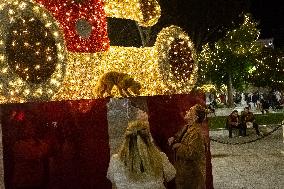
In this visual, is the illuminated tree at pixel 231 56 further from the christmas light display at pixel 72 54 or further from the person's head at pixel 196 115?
the person's head at pixel 196 115

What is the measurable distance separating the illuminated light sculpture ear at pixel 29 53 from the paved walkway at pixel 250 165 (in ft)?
15.5

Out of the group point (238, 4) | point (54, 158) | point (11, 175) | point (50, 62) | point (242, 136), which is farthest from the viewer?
point (238, 4)

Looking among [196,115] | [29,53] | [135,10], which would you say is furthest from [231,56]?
[29,53]

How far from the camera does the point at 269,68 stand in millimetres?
40656

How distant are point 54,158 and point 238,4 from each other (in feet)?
75.1

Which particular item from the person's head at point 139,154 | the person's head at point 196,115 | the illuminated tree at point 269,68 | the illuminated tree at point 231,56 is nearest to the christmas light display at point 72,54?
the person's head at point 196,115

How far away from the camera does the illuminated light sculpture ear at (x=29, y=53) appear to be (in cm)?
559

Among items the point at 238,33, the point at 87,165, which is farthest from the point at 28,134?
the point at 238,33

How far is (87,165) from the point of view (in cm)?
582

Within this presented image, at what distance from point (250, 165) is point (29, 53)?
25.6 feet

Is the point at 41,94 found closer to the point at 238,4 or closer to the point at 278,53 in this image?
the point at 238,4

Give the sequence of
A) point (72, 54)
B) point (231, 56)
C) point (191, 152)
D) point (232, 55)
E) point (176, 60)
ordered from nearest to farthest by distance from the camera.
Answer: point (191, 152), point (72, 54), point (176, 60), point (232, 55), point (231, 56)

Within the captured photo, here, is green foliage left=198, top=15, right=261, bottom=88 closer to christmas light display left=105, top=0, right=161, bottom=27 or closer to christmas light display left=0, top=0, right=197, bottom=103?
christmas light display left=105, top=0, right=161, bottom=27

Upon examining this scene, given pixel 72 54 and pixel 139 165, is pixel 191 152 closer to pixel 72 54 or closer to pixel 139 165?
pixel 139 165
